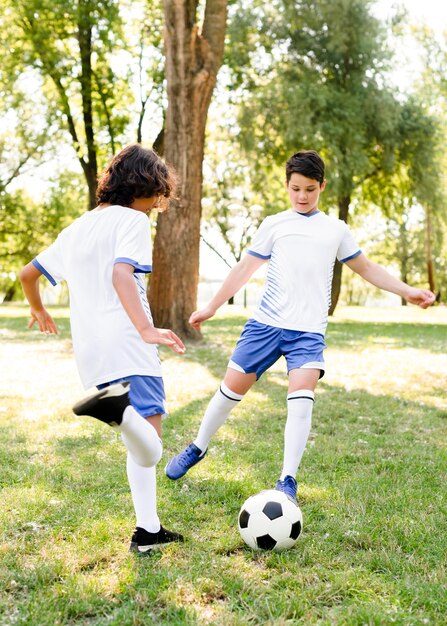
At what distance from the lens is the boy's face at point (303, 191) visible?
4.30 metres

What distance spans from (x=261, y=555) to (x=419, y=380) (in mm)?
6639

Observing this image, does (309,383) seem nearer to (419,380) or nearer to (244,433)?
(244,433)

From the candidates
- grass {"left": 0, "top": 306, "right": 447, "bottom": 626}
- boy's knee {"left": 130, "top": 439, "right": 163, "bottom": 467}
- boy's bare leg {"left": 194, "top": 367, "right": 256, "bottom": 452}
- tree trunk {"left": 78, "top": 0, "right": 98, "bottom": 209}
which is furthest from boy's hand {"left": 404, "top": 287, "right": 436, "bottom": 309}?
tree trunk {"left": 78, "top": 0, "right": 98, "bottom": 209}

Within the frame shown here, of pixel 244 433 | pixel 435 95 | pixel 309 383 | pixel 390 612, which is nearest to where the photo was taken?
pixel 390 612

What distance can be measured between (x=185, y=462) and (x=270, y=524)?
1.20 meters

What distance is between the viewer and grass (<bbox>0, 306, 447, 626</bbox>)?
2832mm

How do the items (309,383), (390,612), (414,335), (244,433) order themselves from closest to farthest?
(390,612), (309,383), (244,433), (414,335)

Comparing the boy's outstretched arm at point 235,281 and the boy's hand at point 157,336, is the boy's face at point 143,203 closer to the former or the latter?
the boy's hand at point 157,336

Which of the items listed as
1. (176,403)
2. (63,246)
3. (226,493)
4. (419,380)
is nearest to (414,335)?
(419,380)

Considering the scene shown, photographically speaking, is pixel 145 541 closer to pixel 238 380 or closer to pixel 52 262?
pixel 238 380

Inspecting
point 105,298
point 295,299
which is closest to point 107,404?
point 105,298

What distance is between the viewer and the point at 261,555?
3.39 metres

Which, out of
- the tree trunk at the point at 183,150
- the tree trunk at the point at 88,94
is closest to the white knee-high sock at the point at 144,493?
the tree trunk at the point at 183,150

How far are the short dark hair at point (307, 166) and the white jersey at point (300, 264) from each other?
299mm
